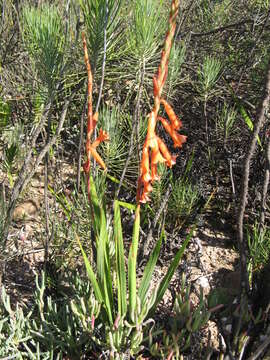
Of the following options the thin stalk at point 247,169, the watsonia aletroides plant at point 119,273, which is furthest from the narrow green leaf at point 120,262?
the thin stalk at point 247,169

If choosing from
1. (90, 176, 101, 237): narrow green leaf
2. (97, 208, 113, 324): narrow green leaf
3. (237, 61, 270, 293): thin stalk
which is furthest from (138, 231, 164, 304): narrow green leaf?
(237, 61, 270, 293): thin stalk

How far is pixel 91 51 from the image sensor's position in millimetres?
1576

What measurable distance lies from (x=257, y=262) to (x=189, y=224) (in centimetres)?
66

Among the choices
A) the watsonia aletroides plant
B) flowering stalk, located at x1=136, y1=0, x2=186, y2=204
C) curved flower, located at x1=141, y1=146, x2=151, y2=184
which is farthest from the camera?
the watsonia aletroides plant

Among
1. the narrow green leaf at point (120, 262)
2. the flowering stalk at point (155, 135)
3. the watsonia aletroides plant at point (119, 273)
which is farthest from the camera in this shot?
the narrow green leaf at point (120, 262)

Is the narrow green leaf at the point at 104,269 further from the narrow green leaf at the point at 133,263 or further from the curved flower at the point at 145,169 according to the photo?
the curved flower at the point at 145,169

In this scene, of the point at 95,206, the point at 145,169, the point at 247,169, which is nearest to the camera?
the point at 145,169

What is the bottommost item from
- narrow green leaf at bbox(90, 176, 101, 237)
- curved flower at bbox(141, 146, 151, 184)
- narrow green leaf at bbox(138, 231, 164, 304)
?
narrow green leaf at bbox(138, 231, 164, 304)

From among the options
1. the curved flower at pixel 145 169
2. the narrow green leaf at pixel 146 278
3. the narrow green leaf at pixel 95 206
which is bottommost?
the narrow green leaf at pixel 146 278

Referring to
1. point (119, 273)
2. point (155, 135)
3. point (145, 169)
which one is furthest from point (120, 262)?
point (155, 135)

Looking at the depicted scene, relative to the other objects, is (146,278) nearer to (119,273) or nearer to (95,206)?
(119,273)

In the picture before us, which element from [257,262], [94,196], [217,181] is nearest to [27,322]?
[94,196]

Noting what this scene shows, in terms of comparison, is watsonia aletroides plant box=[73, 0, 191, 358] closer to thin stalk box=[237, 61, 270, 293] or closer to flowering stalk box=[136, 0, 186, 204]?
flowering stalk box=[136, 0, 186, 204]

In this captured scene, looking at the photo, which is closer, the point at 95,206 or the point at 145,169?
the point at 145,169
